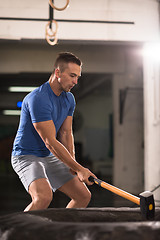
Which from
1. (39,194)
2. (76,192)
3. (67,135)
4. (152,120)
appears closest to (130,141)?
(152,120)

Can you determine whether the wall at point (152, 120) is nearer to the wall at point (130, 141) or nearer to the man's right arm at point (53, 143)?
the wall at point (130, 141)

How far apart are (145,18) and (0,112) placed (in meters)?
7.35

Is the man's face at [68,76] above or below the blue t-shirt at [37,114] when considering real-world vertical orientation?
above

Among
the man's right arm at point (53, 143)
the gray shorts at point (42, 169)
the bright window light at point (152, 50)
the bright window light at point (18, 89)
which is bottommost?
the gray shorts at point (42, 169)

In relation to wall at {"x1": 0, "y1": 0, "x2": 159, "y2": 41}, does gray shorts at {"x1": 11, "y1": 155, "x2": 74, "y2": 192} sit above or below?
below

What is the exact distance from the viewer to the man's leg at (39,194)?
193cm

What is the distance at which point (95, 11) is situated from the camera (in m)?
4.75

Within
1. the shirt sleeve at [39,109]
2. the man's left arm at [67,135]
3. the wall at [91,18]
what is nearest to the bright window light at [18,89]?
the wall at [91,18]

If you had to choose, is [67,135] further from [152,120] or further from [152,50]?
[152,50]

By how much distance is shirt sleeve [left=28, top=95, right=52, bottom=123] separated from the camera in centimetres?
203

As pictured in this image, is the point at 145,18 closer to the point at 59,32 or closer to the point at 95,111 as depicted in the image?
the point at 59,32

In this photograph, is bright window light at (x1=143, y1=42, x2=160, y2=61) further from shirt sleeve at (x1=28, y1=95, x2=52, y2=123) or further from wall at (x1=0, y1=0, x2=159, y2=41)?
shirt sleeve at (x1=28, y1=95, x2=52, y2=123)

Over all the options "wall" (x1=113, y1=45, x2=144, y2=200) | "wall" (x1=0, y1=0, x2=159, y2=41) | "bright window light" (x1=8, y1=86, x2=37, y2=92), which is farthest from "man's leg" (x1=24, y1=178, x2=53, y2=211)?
"bright window light" (x1=8, y1=86, x2=37, y2=92)

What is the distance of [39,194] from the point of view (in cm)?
194
